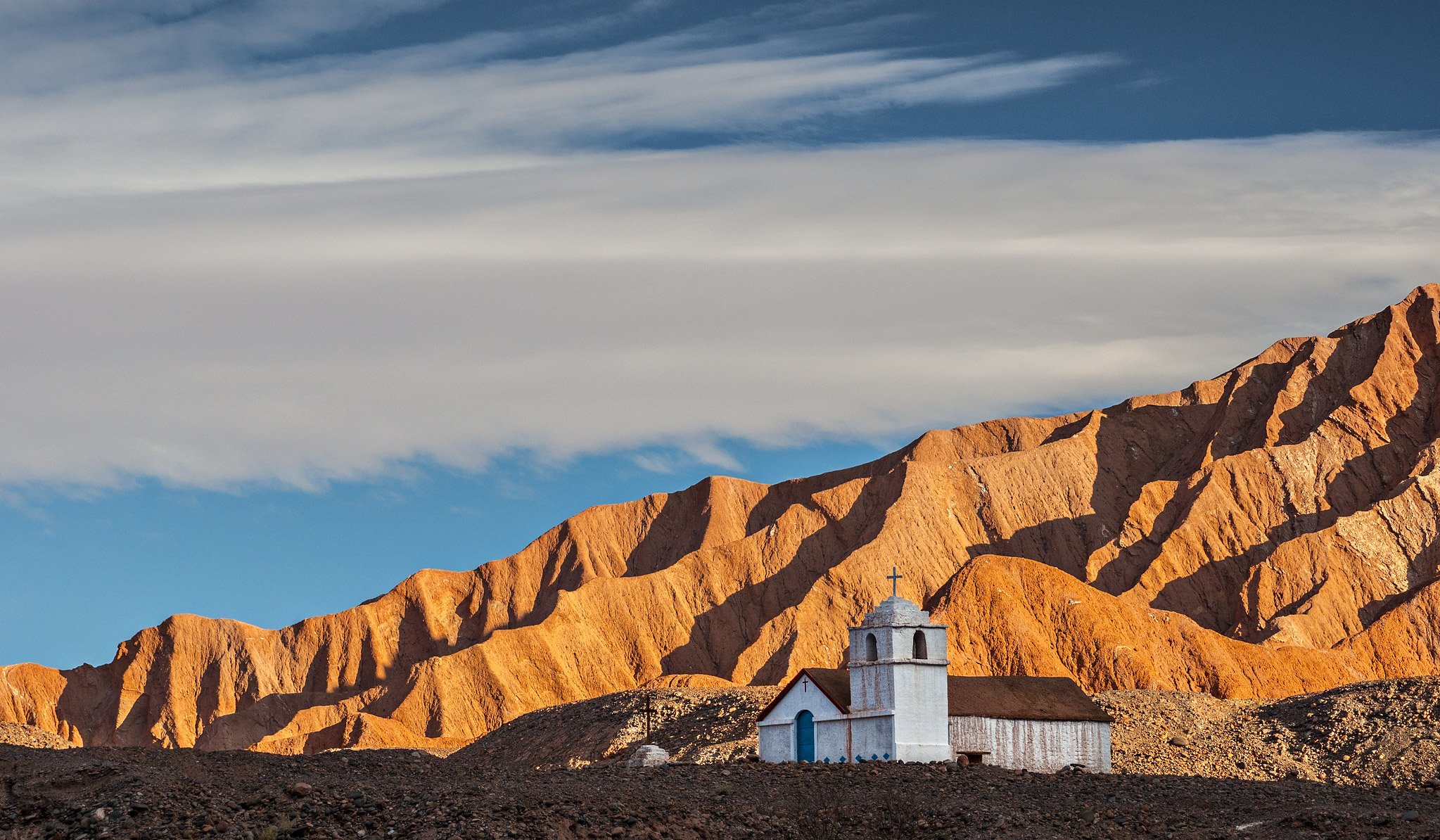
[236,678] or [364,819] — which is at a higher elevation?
[236,678]

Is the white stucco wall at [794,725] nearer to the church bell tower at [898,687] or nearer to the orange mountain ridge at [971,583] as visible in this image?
the church bell tower at [898,687]

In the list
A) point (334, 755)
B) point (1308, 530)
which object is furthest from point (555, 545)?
point (334, 755)

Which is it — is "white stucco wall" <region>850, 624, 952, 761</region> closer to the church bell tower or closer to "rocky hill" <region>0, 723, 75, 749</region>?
the church bell tower

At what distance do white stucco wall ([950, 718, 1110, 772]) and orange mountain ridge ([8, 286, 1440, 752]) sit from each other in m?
47.2

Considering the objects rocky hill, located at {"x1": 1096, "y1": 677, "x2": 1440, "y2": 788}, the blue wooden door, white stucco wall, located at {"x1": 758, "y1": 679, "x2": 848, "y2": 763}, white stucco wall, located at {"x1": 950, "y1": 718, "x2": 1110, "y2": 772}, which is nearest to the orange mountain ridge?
rocky hill, located at {"x1": 1096, "y1": 677, "x2": 1440, "y2": 788}

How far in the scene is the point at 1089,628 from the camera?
104m

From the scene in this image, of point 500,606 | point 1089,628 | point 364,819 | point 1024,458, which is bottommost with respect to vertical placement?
point 364,819

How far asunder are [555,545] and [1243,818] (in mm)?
131596

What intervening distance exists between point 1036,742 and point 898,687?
5702mm

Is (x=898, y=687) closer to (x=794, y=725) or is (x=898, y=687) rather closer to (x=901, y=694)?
(x=901, y=694)

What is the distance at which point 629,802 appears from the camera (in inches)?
1261

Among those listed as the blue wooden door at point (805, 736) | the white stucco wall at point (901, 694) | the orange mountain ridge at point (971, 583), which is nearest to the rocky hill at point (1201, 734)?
the blue wooden door at point (805, 736)

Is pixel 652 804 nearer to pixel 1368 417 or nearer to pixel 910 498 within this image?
pixel 910 498

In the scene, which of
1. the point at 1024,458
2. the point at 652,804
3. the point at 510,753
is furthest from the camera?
the point at 1024,458
